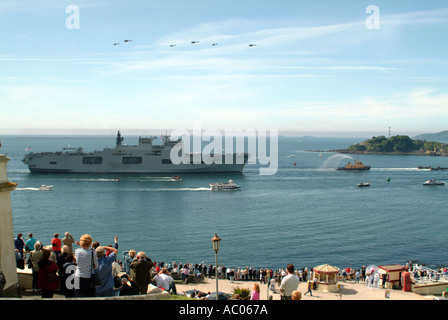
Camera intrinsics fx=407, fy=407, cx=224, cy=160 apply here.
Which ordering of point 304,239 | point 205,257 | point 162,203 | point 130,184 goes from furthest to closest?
1. point 130,184
2. point 162,203
3. point 304,239
4. point 205,257

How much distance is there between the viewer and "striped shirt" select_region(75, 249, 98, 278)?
6086mm

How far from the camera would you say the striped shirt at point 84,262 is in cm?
609

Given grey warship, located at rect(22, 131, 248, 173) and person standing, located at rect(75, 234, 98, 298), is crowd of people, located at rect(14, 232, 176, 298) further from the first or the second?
grey warship, located at rect(22, 131, 248, 173)

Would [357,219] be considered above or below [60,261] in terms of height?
below

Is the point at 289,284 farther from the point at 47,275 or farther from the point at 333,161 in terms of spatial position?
the point at 333,161

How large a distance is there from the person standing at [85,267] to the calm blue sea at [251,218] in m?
18.1

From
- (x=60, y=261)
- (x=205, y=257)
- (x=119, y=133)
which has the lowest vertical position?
(x=205, y=257)

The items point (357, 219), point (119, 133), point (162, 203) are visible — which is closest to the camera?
point (357, 219)
